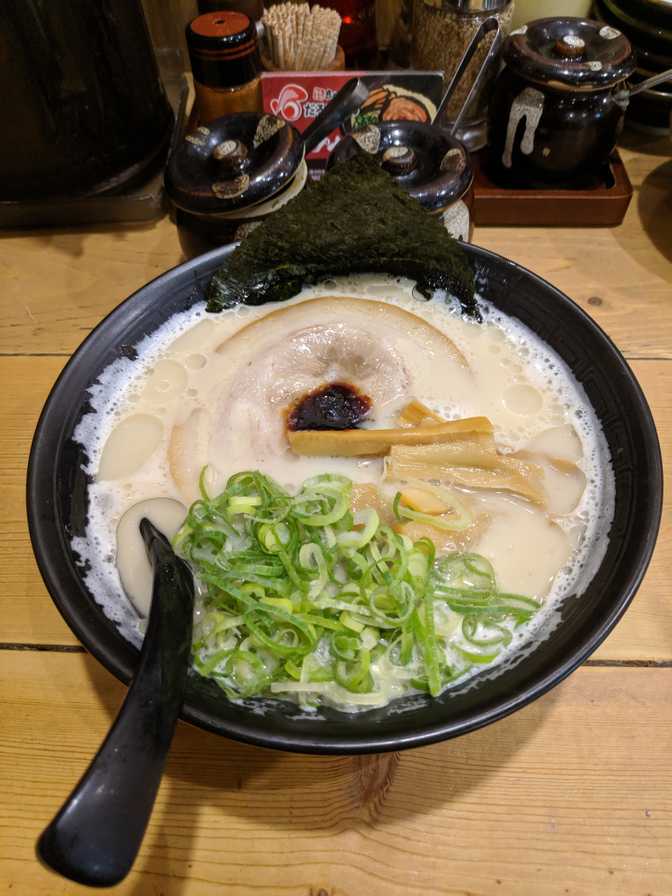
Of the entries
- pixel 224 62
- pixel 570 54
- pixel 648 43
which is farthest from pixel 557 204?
pixel 224 62

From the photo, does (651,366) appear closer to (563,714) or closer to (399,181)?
(399,181)

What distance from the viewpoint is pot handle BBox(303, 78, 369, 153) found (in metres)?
1.48

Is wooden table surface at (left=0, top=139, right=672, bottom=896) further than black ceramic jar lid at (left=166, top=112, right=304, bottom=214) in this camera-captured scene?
No

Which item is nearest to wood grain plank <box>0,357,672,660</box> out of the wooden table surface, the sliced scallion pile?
the wooden table surface

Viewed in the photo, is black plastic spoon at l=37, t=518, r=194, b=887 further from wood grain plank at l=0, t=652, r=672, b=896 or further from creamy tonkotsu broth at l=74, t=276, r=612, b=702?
wood grain plank at l=0, t=652, r=672, b=896

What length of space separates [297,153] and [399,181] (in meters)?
0.22

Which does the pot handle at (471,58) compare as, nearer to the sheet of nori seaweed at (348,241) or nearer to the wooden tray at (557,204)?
the wooden tray at (557,204)

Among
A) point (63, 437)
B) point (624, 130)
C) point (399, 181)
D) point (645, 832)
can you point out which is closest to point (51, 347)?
point (63, 437)

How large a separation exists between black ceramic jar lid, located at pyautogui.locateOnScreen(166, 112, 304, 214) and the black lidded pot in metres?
0.56

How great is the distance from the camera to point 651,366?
136cm

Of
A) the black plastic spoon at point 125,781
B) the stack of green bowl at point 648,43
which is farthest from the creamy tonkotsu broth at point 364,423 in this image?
the stack of green bowl at point 648,43

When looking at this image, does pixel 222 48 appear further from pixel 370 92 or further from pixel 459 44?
pixel 459 44

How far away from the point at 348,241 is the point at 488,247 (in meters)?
0.58

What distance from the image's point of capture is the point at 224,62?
1.58m
